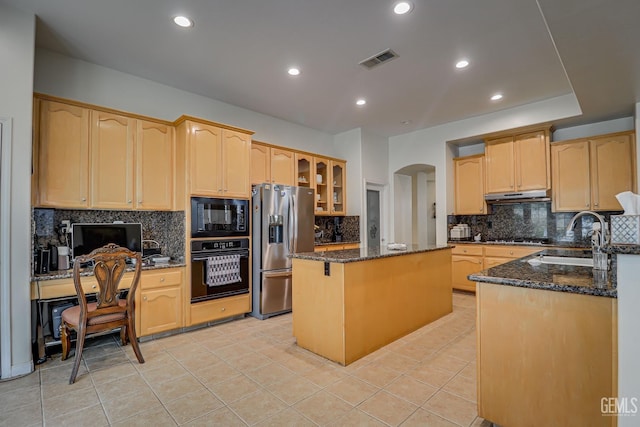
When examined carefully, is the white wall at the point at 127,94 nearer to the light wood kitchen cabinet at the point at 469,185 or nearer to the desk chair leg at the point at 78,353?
the desk chair leg at the point at 78,353

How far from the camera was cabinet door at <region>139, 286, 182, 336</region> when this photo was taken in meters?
3.23

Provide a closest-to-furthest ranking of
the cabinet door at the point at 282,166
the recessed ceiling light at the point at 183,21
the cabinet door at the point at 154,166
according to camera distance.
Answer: the recessed ceiling light at the point at 183,21 < the cabinet door at the point at 154,166 < the cabinet door at the point at 282,166

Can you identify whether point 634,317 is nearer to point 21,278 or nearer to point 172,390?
point 172,390

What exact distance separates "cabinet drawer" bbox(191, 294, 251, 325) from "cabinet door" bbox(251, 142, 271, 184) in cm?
171

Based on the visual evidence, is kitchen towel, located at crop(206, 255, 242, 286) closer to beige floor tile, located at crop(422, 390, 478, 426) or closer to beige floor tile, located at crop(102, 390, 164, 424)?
beige floor tile, located at crop(102, 390, 164, 424)

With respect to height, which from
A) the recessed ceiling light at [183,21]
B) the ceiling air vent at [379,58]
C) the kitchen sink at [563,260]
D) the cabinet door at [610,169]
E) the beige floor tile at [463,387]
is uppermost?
the recessed ceiling light at [183,21]

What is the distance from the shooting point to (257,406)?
208cm

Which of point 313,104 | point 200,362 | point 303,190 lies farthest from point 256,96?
point 200,362

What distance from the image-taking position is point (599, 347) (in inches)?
59.3

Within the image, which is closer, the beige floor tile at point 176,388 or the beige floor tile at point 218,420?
the beige floor tile at point 218,420

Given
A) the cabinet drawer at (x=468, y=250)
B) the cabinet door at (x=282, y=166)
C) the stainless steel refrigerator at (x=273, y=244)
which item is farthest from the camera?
the cabinet drawer at (x=468, y=250)

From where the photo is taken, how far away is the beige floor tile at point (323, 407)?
6.39ft

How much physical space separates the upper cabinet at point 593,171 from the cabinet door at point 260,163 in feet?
14.3

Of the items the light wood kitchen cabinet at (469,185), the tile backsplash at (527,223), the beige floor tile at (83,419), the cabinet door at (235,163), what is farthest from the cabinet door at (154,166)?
the light wood kitchen cabinet at (469,185)
